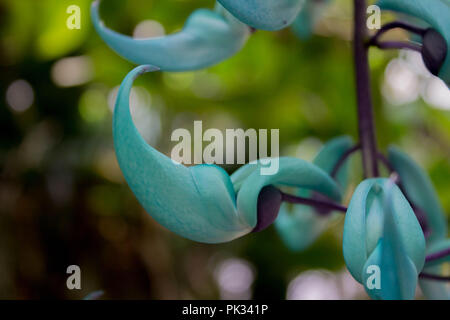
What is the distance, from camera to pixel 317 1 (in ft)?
2.82

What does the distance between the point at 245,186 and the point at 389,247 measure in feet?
0.51

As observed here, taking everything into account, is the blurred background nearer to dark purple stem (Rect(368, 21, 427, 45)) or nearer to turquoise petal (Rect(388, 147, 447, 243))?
turquoise petal (Rect(388, 147, 447, 243))

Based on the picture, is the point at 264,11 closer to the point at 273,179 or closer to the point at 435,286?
the point at 273,179

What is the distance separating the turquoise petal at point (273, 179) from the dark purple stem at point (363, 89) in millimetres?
76

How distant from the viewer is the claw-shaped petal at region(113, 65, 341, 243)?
19.5 inches

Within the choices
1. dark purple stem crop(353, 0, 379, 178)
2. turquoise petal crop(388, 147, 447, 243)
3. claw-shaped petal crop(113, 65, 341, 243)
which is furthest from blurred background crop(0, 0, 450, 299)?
claw-shaped petal crop(113, 65, 341, 243)

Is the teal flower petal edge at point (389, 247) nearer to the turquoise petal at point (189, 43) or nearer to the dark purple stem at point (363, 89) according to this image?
the dark purple stem at point (363, 89)

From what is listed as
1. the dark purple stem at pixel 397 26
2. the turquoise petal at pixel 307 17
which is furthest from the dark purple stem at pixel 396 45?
the turquoise petal at pixel 307 17

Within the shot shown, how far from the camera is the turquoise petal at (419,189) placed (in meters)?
0.76

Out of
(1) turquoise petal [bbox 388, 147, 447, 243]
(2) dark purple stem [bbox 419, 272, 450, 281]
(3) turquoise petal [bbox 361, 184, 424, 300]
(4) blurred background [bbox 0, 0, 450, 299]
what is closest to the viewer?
(3) turquoise petal [bbox 361, 184, 424, 300]

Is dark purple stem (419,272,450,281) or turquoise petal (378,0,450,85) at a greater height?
turquoise petal (378,0,450,85)

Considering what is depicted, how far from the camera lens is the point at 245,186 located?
22.1 inches
